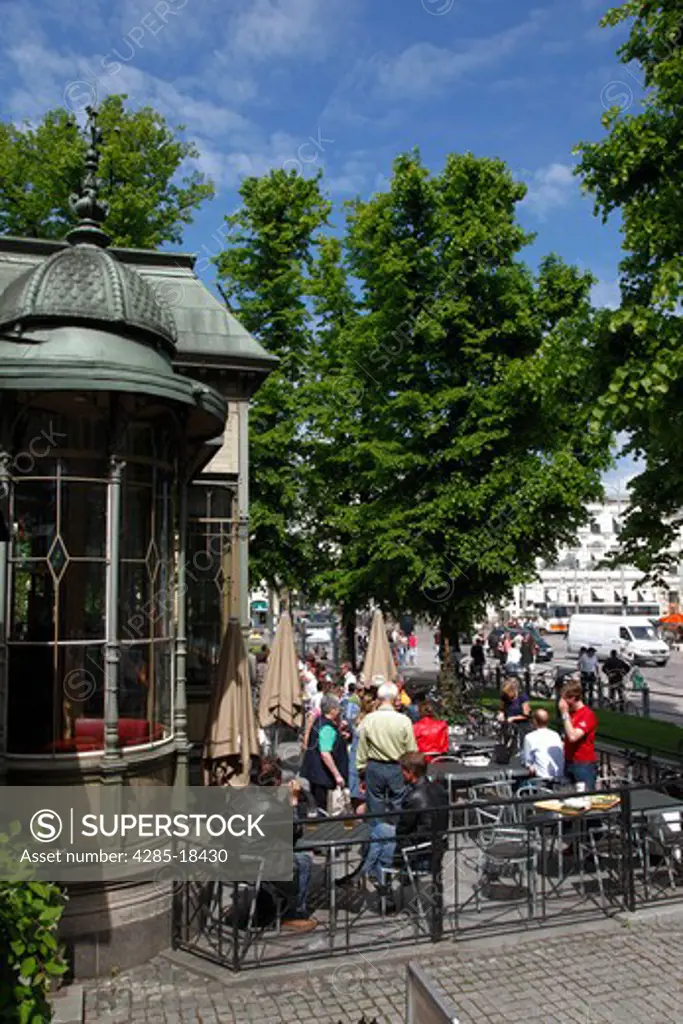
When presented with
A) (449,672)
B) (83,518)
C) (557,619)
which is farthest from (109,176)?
(557,619)

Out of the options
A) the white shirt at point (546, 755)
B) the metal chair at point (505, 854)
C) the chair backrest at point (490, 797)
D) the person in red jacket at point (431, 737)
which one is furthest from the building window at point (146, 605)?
the person in red jacket at point (431, 737)

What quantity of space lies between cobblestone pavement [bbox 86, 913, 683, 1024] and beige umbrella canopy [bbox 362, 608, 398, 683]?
8.46 meters

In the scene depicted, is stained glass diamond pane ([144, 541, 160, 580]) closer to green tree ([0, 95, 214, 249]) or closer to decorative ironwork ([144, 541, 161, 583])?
decorative ironwork ([144, 541, 161, 583])

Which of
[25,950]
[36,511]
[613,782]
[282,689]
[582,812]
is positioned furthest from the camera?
[282,689]

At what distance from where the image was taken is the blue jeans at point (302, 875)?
7512mm

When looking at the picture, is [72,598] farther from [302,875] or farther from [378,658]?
[378,658]

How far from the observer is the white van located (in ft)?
140

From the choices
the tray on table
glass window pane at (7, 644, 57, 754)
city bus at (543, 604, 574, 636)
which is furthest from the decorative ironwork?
city bus at (543, 604, 574, 636)

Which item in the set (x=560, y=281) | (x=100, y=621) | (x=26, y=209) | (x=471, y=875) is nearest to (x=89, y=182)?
(x=100, y=621)

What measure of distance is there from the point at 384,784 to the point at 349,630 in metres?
18.8

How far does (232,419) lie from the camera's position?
14.8 metres

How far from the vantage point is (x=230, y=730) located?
9094 millimetres

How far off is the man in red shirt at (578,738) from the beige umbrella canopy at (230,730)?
353 centimetres

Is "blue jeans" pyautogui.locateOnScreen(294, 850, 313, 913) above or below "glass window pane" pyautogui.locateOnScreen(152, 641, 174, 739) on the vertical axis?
below
